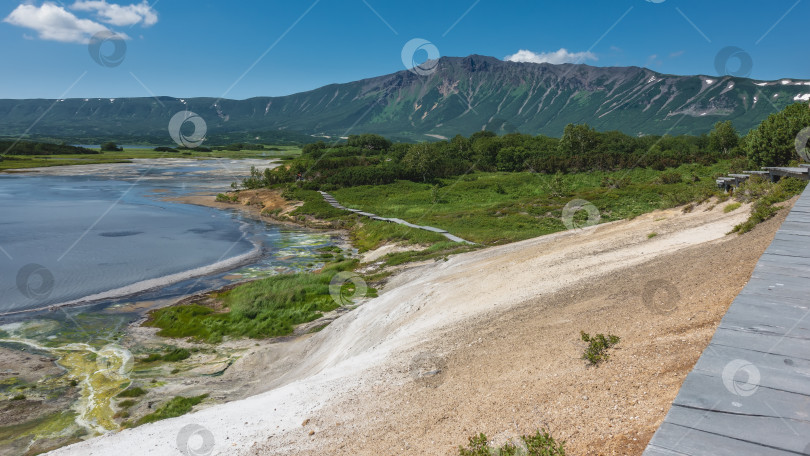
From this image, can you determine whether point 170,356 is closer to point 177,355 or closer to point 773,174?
point 177,355

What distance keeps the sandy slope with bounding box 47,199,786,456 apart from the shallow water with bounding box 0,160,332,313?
25733 millimetres

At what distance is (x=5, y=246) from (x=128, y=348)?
39.9 metres

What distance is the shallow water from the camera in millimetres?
40219

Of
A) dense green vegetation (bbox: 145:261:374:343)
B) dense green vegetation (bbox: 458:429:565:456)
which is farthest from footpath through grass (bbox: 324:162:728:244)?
dense green vegetation (bbox: 458:429:565:456)

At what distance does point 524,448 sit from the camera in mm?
7430

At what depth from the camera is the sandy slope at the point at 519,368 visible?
327 inches

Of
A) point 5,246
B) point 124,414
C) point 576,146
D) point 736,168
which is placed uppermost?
point 576,146

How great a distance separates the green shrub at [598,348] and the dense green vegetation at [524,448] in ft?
9.37

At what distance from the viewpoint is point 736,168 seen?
66.0 m

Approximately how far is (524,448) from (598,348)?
3.51m

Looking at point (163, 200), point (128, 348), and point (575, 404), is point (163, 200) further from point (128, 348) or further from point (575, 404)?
point (575, 404)

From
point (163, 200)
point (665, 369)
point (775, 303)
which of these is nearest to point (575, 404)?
point (665, 369)

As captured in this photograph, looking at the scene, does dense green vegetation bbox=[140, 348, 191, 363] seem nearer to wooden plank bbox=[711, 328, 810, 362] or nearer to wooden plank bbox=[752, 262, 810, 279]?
Result: wooden plank bbox=[752, 262, 810, 279]

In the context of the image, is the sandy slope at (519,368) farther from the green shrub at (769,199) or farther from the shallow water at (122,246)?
the shallow water at (122,246)
